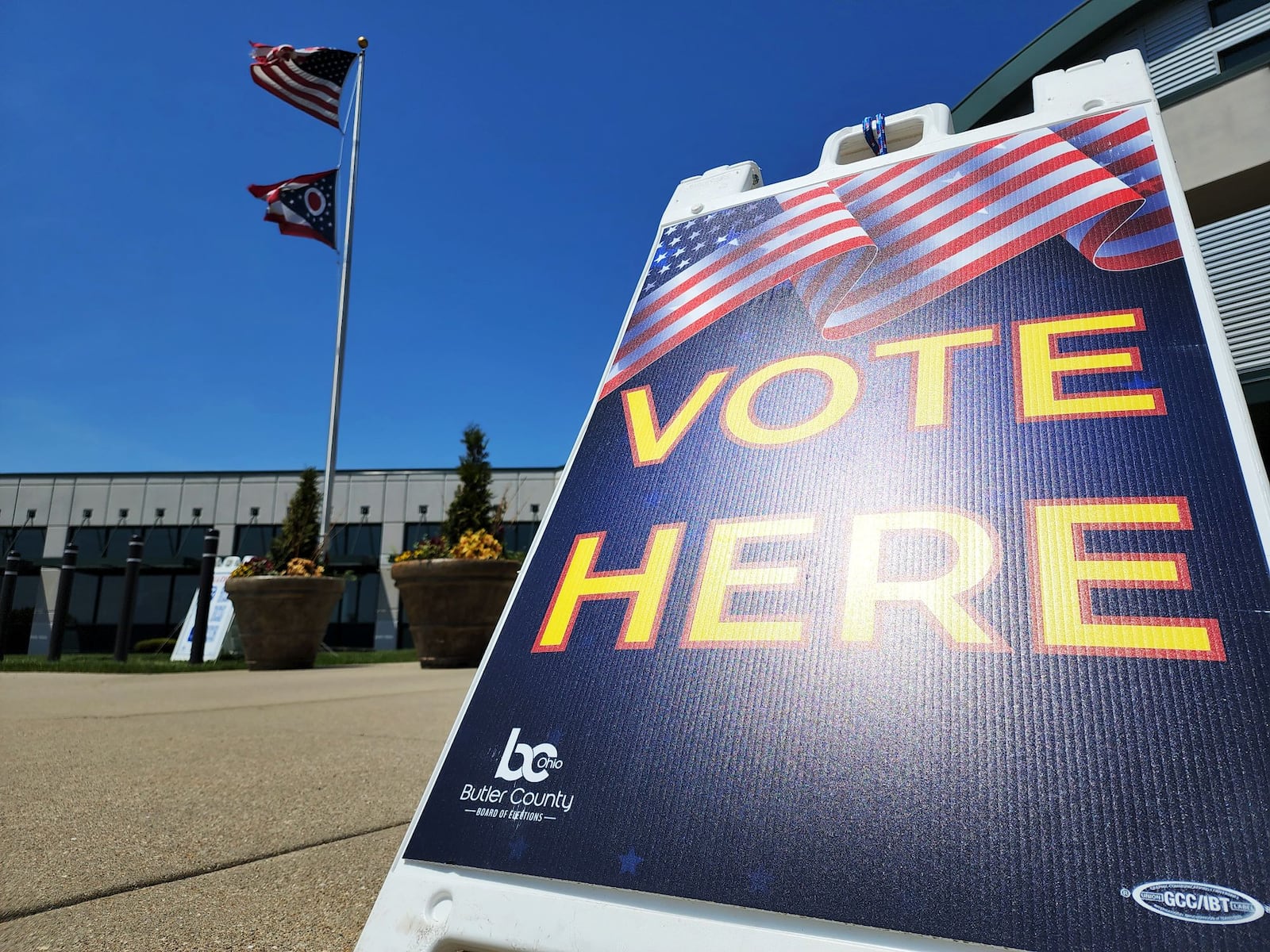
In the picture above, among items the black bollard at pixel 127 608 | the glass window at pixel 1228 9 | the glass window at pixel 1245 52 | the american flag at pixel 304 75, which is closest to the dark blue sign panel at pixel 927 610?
the black bollard at pixel 127 608

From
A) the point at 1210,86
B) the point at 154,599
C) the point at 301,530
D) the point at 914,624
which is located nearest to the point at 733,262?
the point at 914,624

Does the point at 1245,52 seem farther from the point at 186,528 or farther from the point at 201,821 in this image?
the point at 186,528

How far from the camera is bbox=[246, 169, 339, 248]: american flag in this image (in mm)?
9578

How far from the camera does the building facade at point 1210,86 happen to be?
19.7ft

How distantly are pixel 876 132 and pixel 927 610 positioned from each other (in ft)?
3.27

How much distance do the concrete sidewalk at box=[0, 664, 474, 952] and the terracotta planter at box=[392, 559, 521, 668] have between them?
280cm

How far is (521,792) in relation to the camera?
0.75m

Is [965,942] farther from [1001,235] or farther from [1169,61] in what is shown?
[1169,61]

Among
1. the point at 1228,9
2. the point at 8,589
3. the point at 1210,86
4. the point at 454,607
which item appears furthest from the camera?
the point at 1228,9

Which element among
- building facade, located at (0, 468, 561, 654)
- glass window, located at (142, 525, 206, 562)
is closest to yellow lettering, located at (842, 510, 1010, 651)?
building facade, located at (0, 468, 561, 654)

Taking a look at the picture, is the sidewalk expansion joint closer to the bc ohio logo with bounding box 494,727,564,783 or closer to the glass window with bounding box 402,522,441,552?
the bc ohio logo with bounding box 494,727,564,783

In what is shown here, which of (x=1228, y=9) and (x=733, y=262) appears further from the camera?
(x=1228, y=9)

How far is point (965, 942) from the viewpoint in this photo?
1.74ft

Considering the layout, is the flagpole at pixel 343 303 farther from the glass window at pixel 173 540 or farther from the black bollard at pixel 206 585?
the glass window at pixel 173 540
